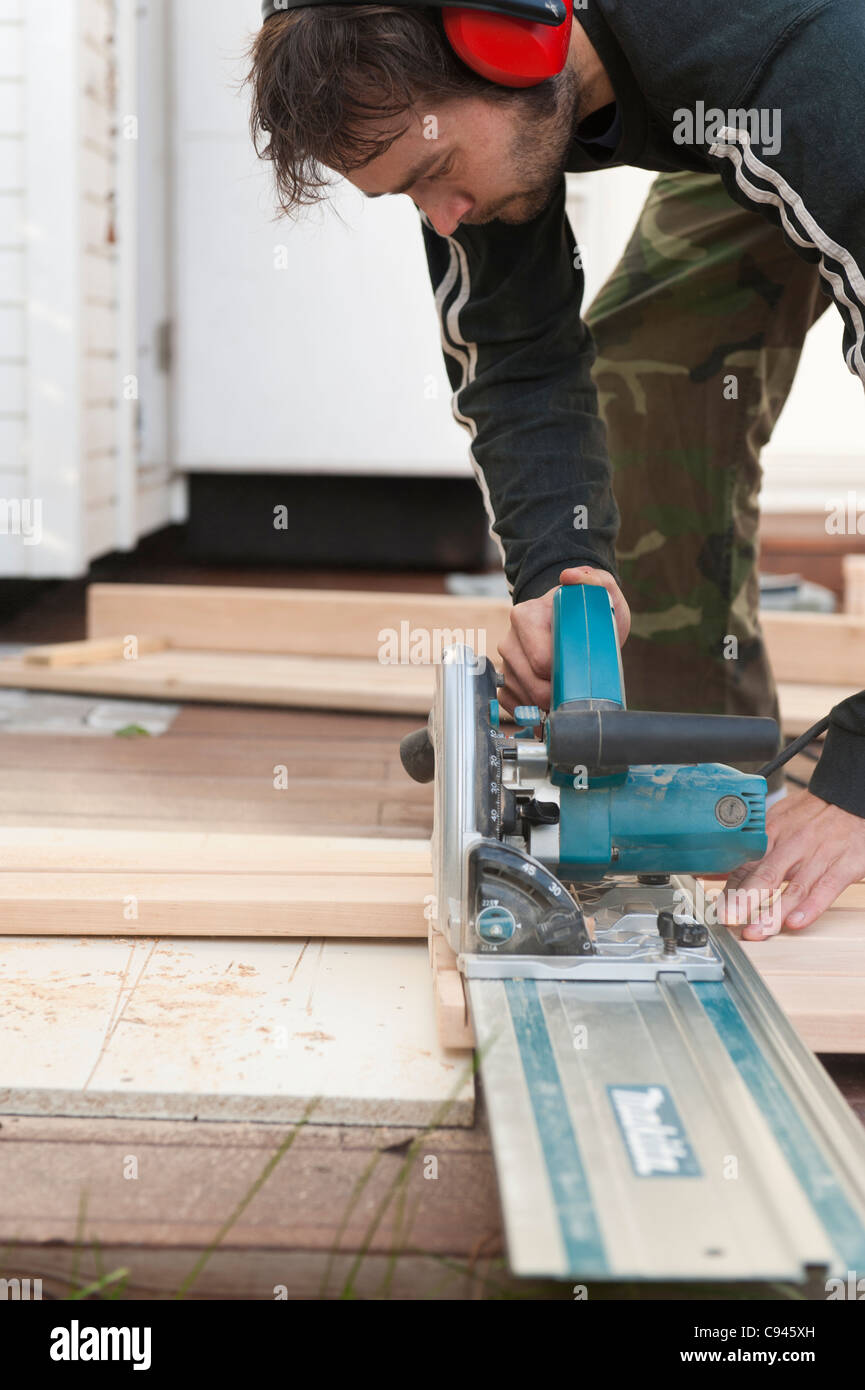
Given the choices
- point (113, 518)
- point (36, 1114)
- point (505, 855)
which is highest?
point (113, 518)

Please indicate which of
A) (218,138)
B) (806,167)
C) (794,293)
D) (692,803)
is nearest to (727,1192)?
(692,803)

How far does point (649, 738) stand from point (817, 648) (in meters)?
2.23

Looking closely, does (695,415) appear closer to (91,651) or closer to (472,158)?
(472,158)

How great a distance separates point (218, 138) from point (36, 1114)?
4.30 m

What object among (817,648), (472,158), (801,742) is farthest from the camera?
(817,648)

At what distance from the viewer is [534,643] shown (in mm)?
1541

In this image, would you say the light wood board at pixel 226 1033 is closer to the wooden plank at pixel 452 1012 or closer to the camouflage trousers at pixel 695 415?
the wooden plank at pixel 452 1012

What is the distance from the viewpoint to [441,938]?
1464 mm

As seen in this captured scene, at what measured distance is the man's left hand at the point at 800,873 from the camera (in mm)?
1510

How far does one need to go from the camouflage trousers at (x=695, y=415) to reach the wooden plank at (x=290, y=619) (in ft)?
3.71

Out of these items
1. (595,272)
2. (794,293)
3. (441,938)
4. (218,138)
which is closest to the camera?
(441,938)

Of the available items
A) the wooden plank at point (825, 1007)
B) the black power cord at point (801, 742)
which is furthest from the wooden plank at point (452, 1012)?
the black power cord at point (801, 742)

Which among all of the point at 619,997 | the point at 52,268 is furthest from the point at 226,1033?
the point at 52,268

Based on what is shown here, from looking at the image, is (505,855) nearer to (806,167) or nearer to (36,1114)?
(36,1114)
